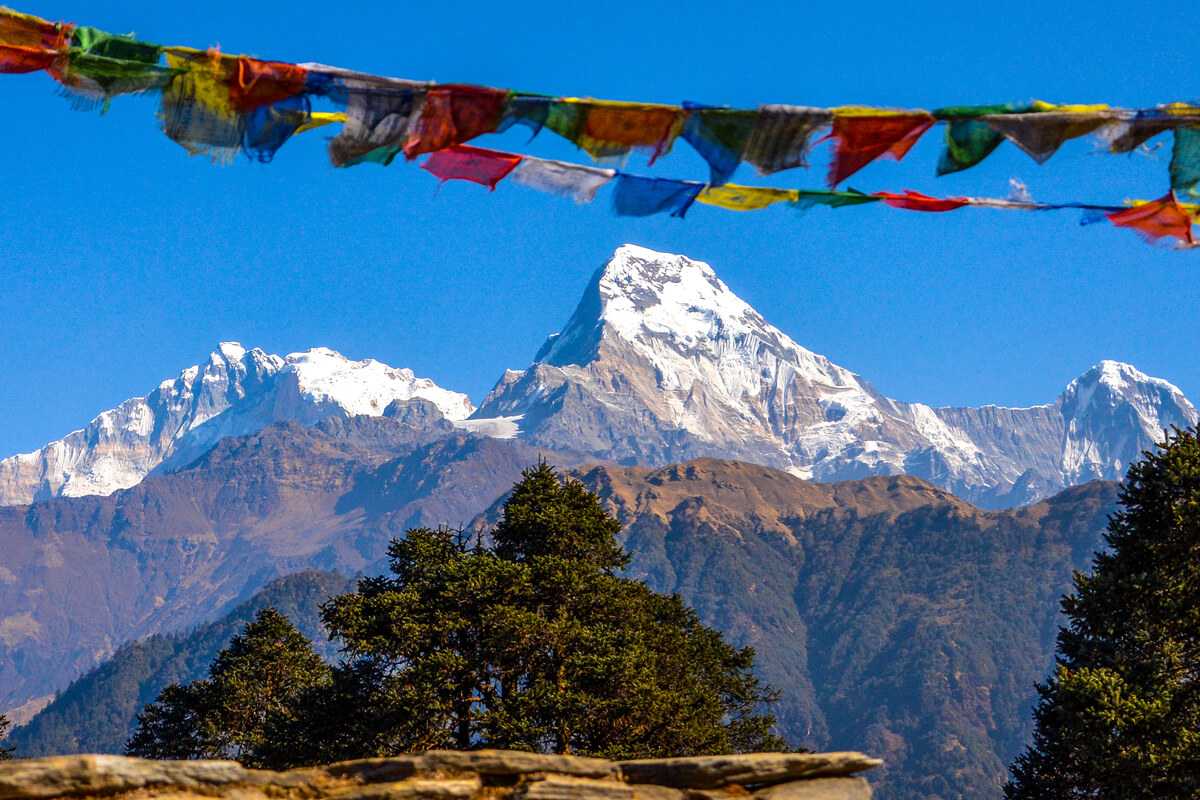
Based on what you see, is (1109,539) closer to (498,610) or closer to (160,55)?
(498,610)

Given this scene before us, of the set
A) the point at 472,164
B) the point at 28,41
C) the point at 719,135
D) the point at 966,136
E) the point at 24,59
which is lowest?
the point at 966,136

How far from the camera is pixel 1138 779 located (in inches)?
1096

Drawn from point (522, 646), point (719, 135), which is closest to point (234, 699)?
point (522, 646)

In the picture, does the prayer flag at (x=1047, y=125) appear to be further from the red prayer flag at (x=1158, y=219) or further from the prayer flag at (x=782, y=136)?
the prayer flag at (x=782, y=136)

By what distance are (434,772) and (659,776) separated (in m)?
→ 3.10

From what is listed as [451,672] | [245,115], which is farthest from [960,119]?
[451,672]

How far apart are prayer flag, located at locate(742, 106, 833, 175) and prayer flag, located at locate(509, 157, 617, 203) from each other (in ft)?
5.70

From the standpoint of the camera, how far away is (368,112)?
12.4 metres

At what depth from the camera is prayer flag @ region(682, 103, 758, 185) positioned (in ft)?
41.4

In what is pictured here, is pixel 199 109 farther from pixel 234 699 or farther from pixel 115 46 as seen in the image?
pixel 234 699

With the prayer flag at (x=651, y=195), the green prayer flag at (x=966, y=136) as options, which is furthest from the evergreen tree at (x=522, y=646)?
the green prayer flag at (x=966, y=136)

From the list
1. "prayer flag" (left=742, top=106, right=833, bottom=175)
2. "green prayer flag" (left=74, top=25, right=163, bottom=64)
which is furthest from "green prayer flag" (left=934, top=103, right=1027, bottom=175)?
"green prayer flag" (left=74, top=25, right=163, bottom=64)

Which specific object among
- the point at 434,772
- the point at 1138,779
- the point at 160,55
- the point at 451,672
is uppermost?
the point at 160,55

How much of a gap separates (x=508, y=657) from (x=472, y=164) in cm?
2601
